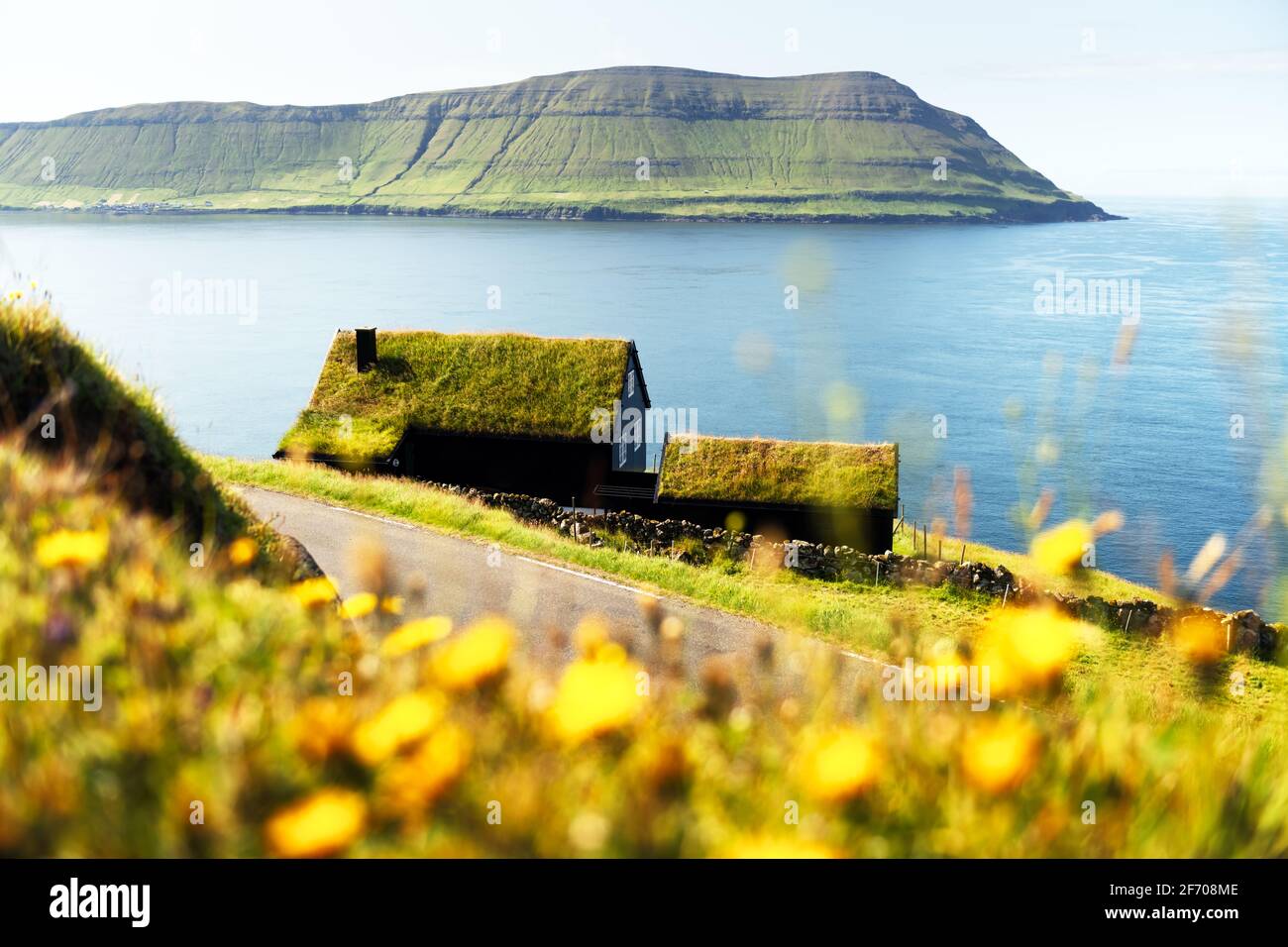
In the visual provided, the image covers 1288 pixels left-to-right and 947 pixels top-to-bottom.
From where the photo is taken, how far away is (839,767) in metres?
2.56

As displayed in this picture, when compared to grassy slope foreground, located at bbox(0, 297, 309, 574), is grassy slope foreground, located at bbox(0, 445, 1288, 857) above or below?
below

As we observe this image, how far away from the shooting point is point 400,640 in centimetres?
336

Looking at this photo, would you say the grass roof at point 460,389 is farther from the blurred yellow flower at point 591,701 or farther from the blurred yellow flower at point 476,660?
the blurred yellow flower at point 591,701

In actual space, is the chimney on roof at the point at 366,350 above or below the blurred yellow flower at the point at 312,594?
above

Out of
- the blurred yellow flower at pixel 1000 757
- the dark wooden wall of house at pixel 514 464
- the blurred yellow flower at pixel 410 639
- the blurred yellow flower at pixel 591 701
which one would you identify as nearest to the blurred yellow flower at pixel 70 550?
the blurred yellow flower at pixel 410 639

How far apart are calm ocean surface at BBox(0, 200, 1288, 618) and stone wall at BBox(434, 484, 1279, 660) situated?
91.7 inches

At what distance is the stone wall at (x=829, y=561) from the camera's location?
24.2 meters

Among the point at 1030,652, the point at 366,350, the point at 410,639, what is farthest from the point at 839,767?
the point at 366,350

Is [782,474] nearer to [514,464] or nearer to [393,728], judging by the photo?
[514,464]

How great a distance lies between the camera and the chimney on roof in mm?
37469

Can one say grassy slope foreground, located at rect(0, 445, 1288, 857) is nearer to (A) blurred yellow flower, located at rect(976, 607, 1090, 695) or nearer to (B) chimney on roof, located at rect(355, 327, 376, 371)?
(A) blurred yellow flower, located at rect(976, 607, 1090, 695)

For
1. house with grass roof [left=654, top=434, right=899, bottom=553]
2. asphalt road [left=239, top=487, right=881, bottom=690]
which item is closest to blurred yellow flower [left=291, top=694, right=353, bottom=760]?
asphalt road [left=239, top=487, right=881, bottom=690]

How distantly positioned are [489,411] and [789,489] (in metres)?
11.7

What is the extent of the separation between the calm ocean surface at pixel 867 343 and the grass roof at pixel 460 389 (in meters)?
6.51
